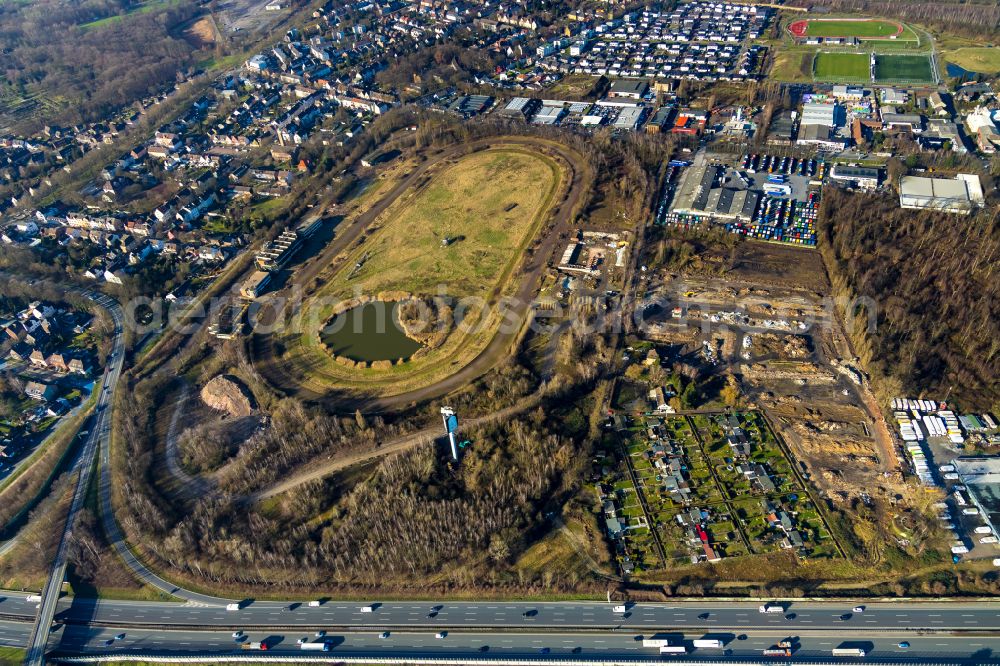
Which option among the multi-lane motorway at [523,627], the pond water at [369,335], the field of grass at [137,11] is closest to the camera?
the multi-lane motorway at [523,627]

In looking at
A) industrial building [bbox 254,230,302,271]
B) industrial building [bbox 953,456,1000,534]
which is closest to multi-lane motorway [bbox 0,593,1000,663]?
industrial building [bbox 953,456,1000,534]

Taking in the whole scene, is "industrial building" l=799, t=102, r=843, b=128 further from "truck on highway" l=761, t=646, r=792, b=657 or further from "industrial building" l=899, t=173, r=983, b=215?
"truck on highway" l=761, t=646, r=792, b=657

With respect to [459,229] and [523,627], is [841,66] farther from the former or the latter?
[523,627]

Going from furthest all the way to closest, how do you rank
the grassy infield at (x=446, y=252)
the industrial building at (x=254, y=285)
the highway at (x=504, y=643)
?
the industrial building at (x=254, y=285) → the grassy infield at (x=446, y=252) → the highway at (x=504, y=643)

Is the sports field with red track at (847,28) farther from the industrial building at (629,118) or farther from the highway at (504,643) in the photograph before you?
the highway at (504,643)

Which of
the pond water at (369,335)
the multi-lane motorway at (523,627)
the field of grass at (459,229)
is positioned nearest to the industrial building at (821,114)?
the field of grass at (459,229)

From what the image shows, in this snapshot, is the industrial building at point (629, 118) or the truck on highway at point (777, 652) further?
the industrial building at point (629, 118)

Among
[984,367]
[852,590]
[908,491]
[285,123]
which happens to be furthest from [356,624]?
[285,123]
